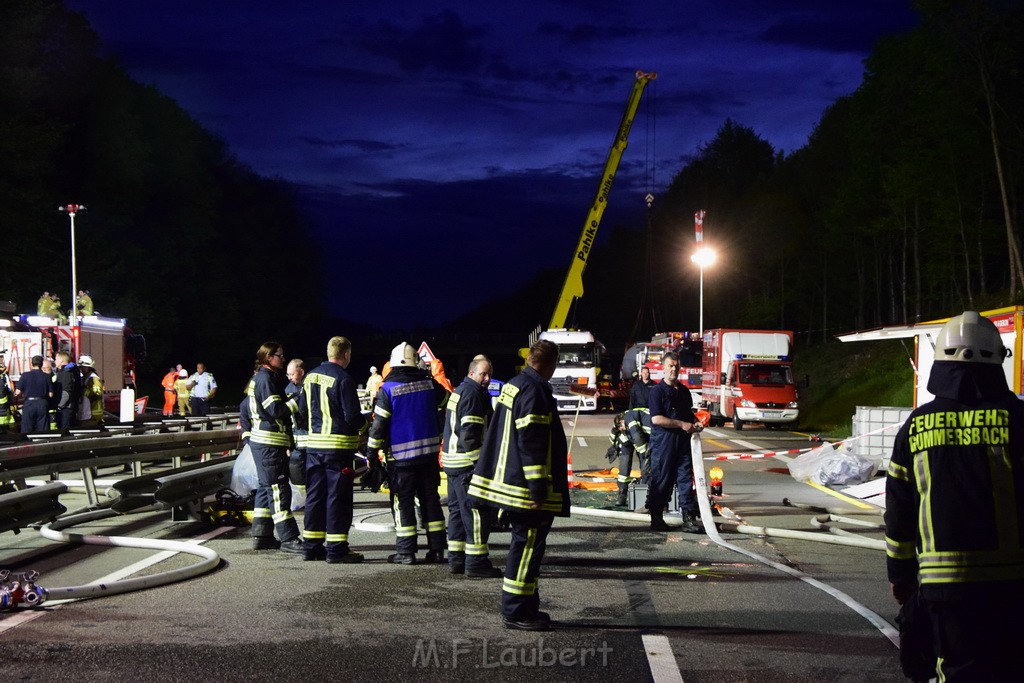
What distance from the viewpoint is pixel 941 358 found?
161 inches

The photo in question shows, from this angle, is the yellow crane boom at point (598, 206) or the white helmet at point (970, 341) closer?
the white helmet at point (970, 341)

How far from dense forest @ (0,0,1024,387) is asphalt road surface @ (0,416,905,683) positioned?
30.4 metres

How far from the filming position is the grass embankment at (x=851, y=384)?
33.7m

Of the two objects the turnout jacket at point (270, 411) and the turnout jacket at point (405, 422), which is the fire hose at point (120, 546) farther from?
the turnout jacket at point (405, 422)

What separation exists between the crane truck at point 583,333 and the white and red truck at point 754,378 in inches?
227

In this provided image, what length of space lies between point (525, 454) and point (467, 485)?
7.32ft

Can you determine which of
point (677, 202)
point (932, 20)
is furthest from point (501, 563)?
point (677, 202)

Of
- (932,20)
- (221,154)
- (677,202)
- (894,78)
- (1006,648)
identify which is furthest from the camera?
(677,202)

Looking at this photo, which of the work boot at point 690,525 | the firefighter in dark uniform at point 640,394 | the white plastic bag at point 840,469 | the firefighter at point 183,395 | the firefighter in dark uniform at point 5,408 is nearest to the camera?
the work boot at point 690,525

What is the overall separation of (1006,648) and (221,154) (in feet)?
246

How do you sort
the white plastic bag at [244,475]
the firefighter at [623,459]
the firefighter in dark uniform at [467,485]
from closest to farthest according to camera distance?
the firefighter in dark uniform at [467,485] < the white plastic bag at [244,475] < the firefighter at [623,459]

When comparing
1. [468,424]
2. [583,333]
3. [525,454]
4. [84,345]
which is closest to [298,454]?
[468,424]

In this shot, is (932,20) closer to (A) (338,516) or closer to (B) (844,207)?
(B) (844,207)

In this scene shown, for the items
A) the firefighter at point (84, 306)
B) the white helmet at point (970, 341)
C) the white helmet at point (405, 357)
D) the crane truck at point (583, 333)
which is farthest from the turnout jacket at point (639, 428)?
the crane truck at point (583, 333)
